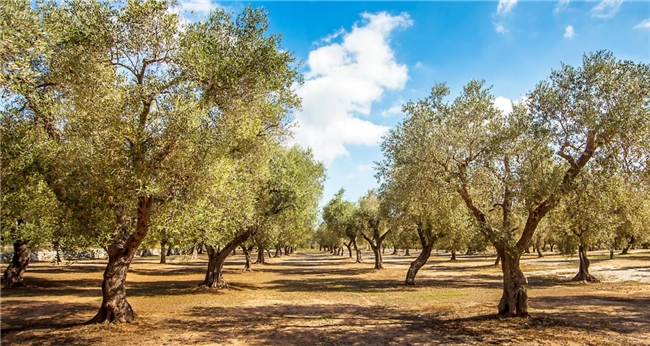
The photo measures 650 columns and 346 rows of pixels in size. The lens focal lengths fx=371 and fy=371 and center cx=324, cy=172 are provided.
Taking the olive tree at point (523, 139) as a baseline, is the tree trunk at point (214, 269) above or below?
below

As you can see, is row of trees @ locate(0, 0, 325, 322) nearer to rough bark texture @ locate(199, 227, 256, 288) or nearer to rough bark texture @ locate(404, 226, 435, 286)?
rough bark texture @ locate(199, 227, 256, 288)

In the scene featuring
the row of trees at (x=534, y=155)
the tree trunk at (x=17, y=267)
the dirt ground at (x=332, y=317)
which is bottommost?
the dirt ground at (x=332, y=317)

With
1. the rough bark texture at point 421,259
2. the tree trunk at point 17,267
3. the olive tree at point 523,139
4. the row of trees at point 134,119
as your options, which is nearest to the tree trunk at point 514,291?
the olive tree at point 523,139

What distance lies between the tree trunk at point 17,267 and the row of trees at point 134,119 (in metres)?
15.9

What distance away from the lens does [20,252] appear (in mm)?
31031

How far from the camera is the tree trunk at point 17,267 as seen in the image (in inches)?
1206

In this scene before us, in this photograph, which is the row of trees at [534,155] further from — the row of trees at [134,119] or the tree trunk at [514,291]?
the row of trees at [134,119]

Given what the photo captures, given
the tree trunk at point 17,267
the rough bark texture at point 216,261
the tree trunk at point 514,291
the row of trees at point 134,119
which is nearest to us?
the row of trees at point 134,119

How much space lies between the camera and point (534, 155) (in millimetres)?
16703

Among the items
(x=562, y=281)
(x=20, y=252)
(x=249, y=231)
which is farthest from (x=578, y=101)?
(x=20, y=252)

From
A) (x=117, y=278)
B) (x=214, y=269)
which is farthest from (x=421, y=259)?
(x=117, y=278)

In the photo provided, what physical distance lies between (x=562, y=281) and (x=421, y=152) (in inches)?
1067

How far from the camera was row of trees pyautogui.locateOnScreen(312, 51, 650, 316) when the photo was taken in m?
15.0

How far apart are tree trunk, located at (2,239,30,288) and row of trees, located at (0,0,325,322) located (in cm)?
1586
